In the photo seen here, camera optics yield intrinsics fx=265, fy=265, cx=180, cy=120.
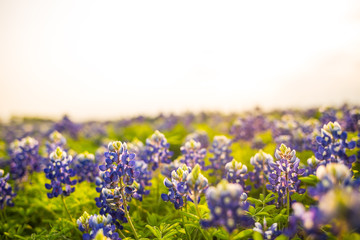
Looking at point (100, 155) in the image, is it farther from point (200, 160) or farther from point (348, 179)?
point (348, 179)

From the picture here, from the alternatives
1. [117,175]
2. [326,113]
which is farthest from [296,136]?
[117,175]

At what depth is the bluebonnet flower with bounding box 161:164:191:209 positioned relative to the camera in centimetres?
260

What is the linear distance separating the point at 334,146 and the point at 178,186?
169 centimetres

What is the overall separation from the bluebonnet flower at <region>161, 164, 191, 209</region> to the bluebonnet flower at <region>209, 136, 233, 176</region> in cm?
164

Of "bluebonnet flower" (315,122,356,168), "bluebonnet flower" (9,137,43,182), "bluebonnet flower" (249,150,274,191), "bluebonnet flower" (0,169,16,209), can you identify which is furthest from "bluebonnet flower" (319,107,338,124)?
"bluebonnet flower" (0,169,16,209)

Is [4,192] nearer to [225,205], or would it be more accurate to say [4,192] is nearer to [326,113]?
[225,205]

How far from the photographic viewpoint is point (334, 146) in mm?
2785

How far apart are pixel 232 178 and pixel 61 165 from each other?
7.72ft

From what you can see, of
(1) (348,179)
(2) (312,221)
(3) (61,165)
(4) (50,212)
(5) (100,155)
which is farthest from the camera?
(5) (100,155)

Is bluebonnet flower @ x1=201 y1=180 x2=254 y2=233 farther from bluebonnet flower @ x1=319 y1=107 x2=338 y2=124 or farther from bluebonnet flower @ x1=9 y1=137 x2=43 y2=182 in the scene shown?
bluebonnet flower @ x1=319 y1=107 x2=338 y2=124

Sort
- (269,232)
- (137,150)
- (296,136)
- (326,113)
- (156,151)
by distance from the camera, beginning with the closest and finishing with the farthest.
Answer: (269,232) → (156,151) → (137,150) → (296,136) → (326,113)

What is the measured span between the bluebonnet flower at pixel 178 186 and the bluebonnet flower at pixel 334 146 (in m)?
1.45

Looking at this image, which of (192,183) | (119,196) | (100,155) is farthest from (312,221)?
(100,155)

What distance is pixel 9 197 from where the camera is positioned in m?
4.28
